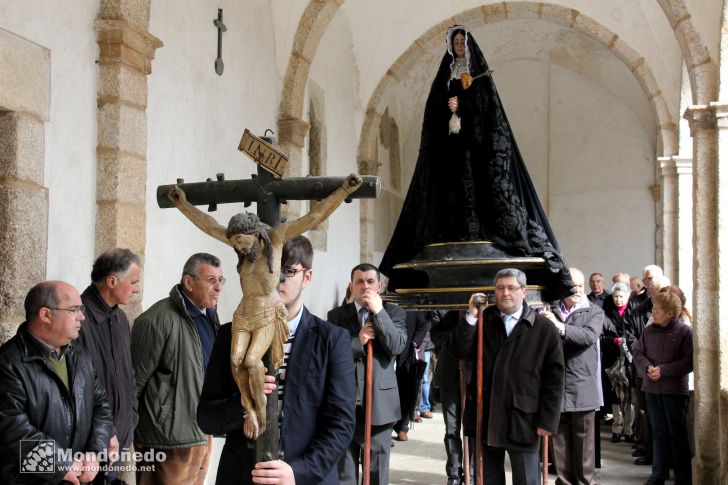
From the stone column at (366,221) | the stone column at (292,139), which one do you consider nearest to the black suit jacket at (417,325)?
the stone column at (292,139)

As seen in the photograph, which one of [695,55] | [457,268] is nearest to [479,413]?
[457,268]

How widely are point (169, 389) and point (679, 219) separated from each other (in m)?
8.47

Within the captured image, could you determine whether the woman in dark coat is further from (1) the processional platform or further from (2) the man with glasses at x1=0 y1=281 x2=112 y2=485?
(2) the man with glasses at x1=0 y1=281 x2=112 y2=485

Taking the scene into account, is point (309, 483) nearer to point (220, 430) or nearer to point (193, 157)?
point (220, 430)

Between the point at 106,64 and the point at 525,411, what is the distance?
128 inches

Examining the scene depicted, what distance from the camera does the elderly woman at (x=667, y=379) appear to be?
6426 millimetres

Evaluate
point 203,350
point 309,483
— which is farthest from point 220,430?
point 203,350

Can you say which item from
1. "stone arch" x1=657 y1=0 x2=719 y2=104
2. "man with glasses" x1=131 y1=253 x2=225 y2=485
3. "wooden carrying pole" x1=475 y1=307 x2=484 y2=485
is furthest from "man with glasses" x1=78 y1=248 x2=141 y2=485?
"stone arch" x1=657 y1=0 x2=719 y2=104

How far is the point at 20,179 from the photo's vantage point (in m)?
4.32

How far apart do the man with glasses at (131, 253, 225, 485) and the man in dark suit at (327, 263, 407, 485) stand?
886 mm

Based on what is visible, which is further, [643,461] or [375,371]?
[643,461]

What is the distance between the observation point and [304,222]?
6.49 ft

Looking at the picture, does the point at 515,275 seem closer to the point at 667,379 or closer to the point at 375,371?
the point at 375,371

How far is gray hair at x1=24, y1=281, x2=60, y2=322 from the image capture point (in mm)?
3211
